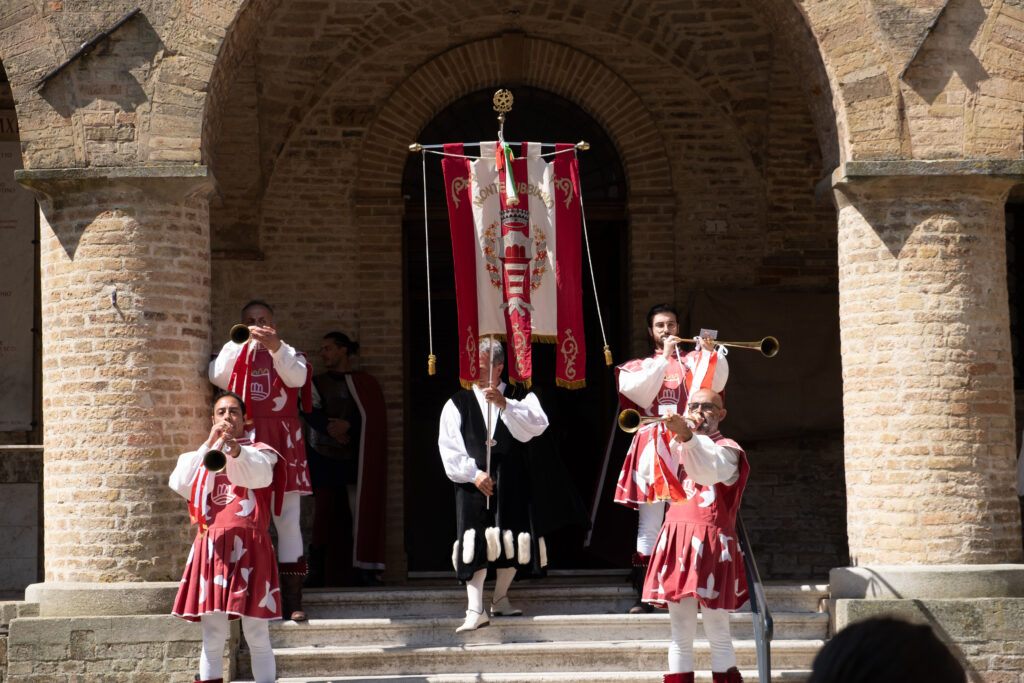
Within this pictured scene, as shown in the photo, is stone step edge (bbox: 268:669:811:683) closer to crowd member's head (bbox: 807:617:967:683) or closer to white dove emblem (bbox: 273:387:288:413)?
white dove emblem (bbox: 273:387:288:413)

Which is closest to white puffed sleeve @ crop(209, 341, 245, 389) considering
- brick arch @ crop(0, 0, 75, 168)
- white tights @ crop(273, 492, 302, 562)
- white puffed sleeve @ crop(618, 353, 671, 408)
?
white tights @ crop(273, 492, 302, 562)

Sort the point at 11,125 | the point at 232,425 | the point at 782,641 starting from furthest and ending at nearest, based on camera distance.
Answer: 1. the point at 11,125
2. the point at 782,641
3. the point at 232,425

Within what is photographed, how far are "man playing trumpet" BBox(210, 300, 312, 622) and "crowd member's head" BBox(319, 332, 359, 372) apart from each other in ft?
6.23

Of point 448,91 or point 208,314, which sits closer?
point 208,314

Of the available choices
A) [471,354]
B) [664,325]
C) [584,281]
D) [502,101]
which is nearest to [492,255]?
[471,354]

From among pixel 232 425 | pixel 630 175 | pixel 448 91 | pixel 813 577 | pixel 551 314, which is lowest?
pixel 813 577

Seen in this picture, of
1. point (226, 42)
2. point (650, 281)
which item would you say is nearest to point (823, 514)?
point (650, 281)

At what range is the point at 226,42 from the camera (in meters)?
8.22

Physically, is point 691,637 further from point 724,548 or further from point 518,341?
point 518,341

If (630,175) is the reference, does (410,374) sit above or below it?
below

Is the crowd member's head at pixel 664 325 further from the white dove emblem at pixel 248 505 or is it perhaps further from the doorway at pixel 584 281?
the white dove emblem at pixel 248 505

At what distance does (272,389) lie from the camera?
8086mm

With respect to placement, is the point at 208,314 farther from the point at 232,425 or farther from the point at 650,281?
the point at 650,281

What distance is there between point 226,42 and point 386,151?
9.52 ft
